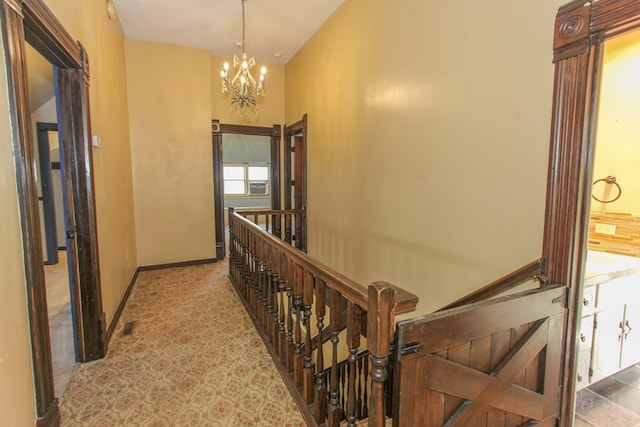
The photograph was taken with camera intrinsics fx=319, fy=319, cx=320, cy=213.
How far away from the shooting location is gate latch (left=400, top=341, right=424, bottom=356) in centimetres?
113

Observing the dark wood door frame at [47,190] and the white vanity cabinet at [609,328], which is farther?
the dark wood door frame at [47,190]

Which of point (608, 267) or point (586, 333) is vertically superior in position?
point (608, 267)

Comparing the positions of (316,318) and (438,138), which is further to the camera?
(438,138)

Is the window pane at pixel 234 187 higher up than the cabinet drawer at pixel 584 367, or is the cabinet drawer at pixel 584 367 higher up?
the window pane at pixel 234 187

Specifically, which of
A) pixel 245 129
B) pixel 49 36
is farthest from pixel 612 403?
pixel 245 129

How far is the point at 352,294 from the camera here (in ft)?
4.35

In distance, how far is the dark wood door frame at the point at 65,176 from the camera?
139 centimetres

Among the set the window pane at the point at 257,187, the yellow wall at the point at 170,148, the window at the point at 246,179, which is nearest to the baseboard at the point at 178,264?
the yellow wall at the point at 170,148

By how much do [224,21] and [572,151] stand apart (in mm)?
4036

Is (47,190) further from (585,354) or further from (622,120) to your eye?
(622,120)

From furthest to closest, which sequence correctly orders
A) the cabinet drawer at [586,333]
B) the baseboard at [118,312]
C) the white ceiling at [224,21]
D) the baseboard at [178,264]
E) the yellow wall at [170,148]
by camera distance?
the baseboard at [178,264] < the yellow wall at [170,148] < the white ceiling at [224,21] < the baseboard at [118,312] < the cabinet drawer at [586,333]

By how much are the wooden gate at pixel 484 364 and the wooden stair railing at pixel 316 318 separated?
3.3 inches

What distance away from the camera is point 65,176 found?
2230mm

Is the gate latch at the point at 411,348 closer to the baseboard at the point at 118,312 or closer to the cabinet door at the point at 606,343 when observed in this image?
the cabinet door at the point at 606,343
